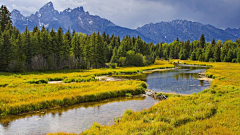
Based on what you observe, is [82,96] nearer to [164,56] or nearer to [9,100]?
[9,100]

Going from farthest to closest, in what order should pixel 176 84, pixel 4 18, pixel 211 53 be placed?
pixel 211 53
pixel 4 18
pixel 176 84

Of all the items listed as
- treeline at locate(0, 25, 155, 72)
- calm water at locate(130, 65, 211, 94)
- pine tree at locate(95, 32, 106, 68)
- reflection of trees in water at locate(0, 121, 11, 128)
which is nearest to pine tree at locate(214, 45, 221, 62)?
treeline at locate(0, 25, 155, 72)

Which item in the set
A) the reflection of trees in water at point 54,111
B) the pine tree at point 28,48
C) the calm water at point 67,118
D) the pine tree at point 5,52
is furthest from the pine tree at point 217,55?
the pine tree at point 5,52

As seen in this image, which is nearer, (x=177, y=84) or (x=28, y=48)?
(x=177, y=84)

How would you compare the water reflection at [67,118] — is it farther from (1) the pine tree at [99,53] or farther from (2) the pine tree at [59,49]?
(1) the pine tree at [99,53]

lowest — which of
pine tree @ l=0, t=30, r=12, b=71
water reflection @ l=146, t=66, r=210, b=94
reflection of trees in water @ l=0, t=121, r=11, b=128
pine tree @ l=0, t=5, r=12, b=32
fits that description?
reflection of trees in water @ l=0, t=121, r=11, b=128

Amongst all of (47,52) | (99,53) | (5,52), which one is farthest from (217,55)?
(5,52)

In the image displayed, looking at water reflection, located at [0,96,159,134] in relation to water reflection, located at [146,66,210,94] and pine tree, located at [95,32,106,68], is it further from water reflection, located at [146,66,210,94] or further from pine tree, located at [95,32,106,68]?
pine tree, located at [95,32,106,68]

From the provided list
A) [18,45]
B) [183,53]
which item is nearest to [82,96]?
[18,45]

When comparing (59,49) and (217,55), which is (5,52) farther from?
(217,55)

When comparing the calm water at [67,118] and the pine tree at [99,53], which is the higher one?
the pine tree at [99,53]

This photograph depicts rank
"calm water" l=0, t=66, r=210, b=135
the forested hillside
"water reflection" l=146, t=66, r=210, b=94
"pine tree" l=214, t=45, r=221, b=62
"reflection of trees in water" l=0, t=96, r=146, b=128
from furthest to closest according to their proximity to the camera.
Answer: "pine tree" l=214, t=45, r=221, b=62 < the forested hillside < "water reflection" l=146, t=66, r=210, b=94 < "reflection of trees in water" l=0, t=96, r=146, b=128 < "calm water" l=0, t=66, r=210, b=135

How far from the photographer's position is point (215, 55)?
118875 millimetres

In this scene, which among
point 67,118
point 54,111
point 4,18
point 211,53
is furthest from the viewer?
point 211,53
